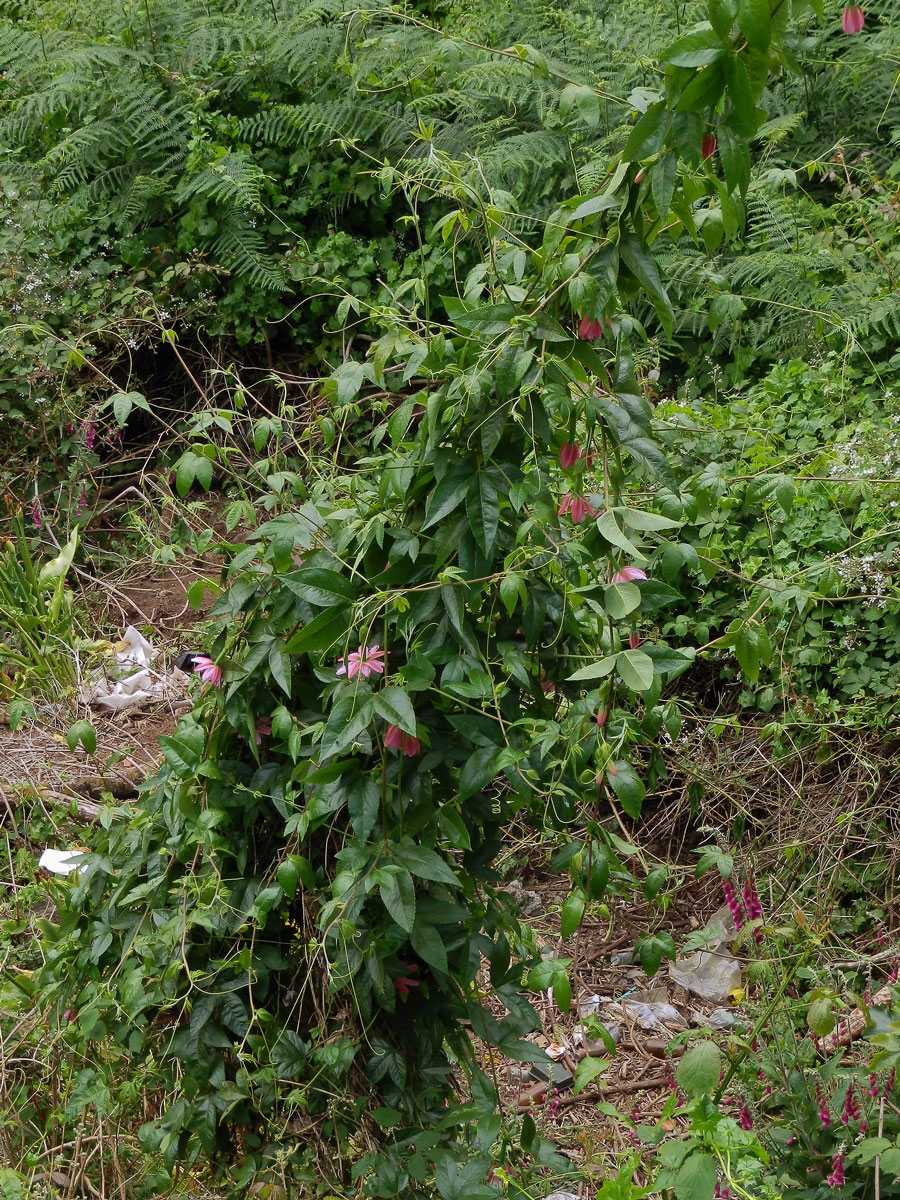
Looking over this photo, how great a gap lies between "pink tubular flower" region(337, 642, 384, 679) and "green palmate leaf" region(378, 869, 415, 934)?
1.00 ft

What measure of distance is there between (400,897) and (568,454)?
0.74m

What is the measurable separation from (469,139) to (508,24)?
705 millimetres

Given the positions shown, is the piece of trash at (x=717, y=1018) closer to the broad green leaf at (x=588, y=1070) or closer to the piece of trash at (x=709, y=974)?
the piece of trash at (x=709, y=974)

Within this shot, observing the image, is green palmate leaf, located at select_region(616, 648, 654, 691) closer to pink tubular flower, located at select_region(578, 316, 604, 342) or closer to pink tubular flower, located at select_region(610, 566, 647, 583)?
pink tubular flower, located at select_region(610, 566, 647, 583)

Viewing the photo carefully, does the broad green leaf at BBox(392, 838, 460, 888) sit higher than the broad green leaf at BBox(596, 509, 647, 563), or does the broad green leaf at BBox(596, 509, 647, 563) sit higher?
the broad green leaf at BBox(596, 509, 647, 563)

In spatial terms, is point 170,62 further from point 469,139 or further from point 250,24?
point 469,139

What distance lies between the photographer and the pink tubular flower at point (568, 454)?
169 centimetres

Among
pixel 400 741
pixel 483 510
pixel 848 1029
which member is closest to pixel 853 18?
pixel 483 510

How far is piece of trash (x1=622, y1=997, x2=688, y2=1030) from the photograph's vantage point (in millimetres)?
2812

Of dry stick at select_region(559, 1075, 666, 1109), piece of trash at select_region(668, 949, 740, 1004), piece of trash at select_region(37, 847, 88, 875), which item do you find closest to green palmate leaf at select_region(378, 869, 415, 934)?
dry stick at select_region(559, 1075, 666, 1109)

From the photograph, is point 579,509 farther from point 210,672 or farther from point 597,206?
point 210,672

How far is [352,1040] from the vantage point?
1887mm

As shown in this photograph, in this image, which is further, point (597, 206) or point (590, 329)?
point (590, 329)

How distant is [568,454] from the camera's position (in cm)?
170
